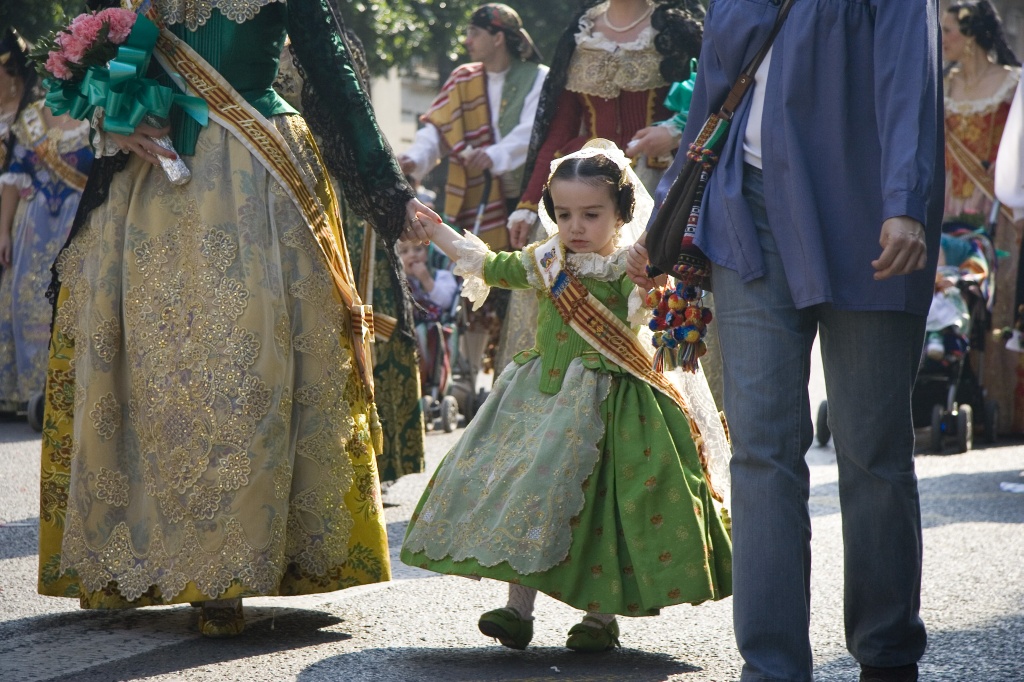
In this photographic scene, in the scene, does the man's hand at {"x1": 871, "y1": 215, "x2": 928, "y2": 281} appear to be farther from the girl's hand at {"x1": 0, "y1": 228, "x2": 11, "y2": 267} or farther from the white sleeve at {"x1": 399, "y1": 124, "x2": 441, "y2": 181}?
the girl's hand at {"x1": 0, "y1": 228, "x2": 11, "y2": 267}

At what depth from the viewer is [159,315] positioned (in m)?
4.25

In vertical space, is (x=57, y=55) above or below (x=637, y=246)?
above

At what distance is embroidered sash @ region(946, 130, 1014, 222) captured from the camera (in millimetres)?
9242

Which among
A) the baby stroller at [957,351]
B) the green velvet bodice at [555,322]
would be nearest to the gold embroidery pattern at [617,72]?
the green velvet bodice at [555,322]

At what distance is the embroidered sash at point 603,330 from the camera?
4.42 metres

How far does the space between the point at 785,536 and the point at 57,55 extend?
238 centimetres

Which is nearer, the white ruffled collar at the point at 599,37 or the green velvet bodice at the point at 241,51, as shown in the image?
the green velvet bodice at the point at 241,51

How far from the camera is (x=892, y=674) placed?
3.51 meters

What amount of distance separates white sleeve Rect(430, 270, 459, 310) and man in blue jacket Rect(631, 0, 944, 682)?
732 cm

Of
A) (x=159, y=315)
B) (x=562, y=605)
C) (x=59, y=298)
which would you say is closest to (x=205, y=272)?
(x=159, y=315)

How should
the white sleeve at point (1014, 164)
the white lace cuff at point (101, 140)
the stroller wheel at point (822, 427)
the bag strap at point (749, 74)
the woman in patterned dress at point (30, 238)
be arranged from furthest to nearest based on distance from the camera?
the woman in patterned dress at point (30, 238) → the stroller wheel at point (822, 427) → the white sleeve at point (1014, 164) → the white lace cuff at point (101, 140) → the bag strap at point (749, 74)

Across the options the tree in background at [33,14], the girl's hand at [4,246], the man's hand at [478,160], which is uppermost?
the tree in background at [33,14]

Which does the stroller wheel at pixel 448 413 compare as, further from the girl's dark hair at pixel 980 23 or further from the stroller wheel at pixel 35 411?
the girl's dark hair at pixel 980 23

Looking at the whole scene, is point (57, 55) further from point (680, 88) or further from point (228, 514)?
point (680, 88)
